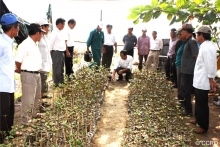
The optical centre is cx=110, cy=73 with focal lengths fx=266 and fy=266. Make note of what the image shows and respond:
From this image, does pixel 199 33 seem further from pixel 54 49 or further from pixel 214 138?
pixel 54 49

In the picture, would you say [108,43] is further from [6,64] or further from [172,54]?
[6,64]

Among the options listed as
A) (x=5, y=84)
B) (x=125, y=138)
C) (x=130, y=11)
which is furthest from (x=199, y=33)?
(x=5, y=84)

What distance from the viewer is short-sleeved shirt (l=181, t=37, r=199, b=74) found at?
4646 mm

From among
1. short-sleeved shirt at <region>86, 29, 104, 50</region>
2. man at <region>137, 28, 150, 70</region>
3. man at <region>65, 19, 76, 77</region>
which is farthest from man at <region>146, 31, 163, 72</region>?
man at <region>65, 19, 76, 77</region>

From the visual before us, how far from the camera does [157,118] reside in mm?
3787

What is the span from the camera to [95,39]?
7.58 meters

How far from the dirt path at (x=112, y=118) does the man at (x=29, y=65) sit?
1.14m

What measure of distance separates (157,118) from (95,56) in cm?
425

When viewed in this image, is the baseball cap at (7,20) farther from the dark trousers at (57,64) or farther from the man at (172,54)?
the man at (172,54)

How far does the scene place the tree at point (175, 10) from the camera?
322 cm

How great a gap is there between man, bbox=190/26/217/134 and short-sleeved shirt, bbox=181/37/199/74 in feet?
2.17

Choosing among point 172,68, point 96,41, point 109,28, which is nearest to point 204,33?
point 172,68

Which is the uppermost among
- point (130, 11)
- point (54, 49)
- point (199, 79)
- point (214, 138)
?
point (130, 11)

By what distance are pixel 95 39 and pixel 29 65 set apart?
150 inches
